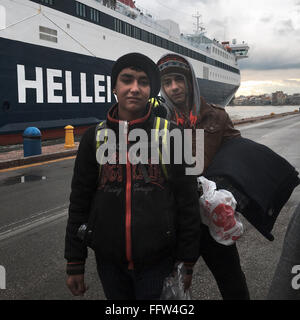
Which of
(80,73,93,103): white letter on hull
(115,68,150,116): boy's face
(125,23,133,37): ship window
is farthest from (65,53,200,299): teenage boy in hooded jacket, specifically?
(125,23,133,37): ship window

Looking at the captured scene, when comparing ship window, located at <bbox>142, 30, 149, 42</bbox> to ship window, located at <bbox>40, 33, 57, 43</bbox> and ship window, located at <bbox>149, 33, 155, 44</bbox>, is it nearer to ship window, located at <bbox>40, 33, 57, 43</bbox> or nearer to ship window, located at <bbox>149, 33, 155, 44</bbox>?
ship window, located at <bbox>149, 33, 155, 44</bbox>

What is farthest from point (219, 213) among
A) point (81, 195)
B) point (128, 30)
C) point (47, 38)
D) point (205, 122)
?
point (128, 30)

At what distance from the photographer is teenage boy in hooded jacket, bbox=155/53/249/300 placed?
2.08 meters

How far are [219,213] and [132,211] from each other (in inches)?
20.9

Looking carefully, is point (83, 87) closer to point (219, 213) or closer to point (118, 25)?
point (118, 25)

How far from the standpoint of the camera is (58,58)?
14656mm

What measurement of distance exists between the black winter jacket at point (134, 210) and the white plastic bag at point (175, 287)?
69 mm

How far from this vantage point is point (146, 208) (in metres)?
1.59

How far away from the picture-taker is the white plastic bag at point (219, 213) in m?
1.83

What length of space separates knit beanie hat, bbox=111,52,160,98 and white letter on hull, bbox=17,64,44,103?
39.4 feet

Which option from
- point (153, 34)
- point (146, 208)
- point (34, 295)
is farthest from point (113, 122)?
point (153, 34)
